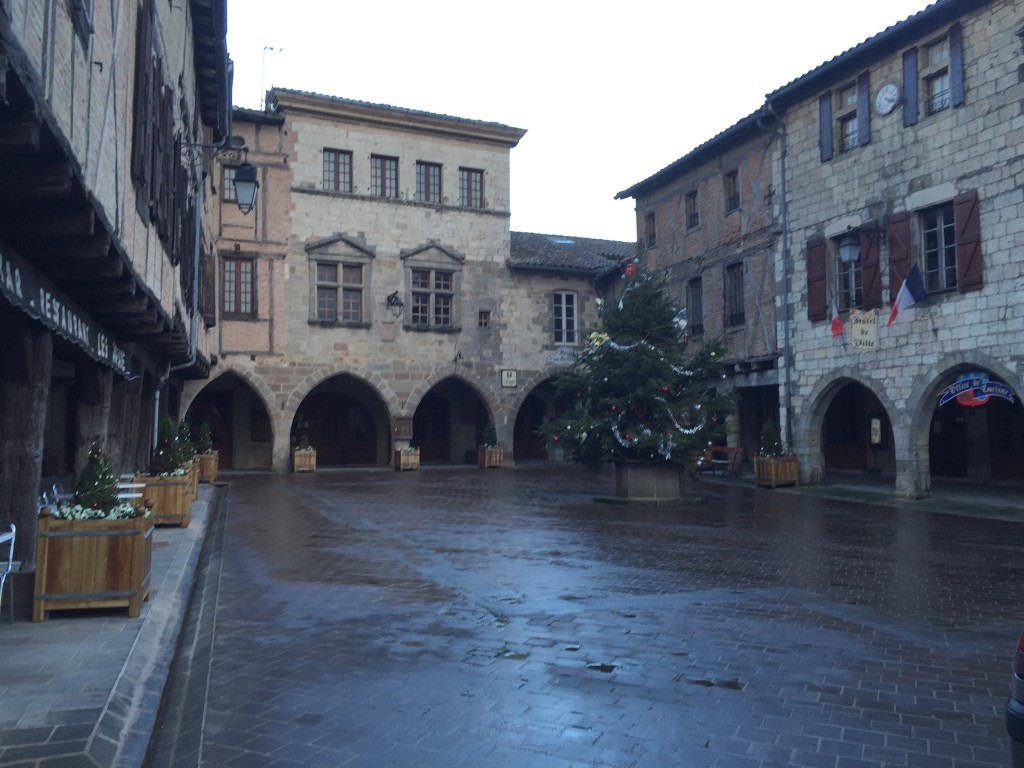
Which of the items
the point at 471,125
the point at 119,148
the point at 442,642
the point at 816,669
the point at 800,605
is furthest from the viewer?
the point at 471,125

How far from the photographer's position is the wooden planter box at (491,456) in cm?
2611

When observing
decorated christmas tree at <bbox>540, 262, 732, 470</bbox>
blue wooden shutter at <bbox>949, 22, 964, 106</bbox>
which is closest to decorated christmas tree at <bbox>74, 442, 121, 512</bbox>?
decorated christmas tree at <bbox>540, 262, 732, 470</bbox>

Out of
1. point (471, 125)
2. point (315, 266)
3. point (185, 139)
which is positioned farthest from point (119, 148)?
point (471, 125)

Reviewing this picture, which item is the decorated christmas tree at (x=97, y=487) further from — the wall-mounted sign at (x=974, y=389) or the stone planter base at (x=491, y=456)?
the stone planter base at (x=491, y=456)

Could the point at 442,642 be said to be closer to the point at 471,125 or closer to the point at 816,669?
the point at 816,669

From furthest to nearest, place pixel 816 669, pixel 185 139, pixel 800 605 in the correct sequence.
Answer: pixel 185 139
pixel 800 605
pixel 816 669

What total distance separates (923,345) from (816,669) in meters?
11.9

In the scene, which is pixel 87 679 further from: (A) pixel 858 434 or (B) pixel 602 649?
(A) pixel 858 434

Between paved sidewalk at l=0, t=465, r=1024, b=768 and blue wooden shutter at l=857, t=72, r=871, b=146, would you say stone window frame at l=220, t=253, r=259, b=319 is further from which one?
paved sidewalk at l=0, t=465, r=1024, b=768

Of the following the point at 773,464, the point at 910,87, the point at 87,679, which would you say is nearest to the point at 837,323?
the point at 773,464

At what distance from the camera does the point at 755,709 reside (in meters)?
4.32

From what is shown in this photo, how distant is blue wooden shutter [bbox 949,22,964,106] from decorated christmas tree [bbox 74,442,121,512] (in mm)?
14152

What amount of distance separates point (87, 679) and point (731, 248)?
18335 mm

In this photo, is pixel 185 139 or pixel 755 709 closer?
pixel 755 709
